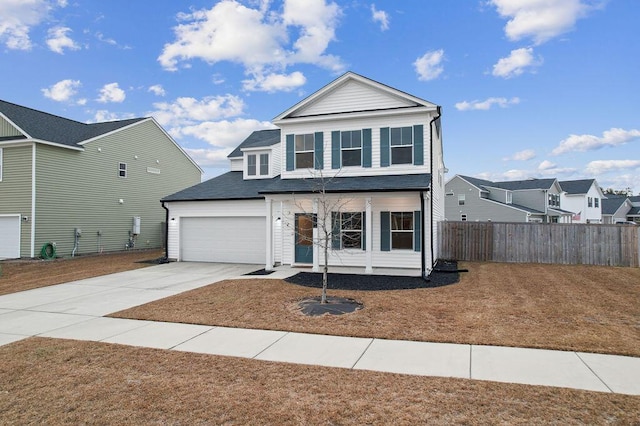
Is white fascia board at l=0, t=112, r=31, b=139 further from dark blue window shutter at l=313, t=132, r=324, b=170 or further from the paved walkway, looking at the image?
dark blue window shutter at l=313, t=132, r=324, b=170

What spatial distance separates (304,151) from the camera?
15180mm

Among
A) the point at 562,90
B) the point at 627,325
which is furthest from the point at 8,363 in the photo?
the point at 562,90

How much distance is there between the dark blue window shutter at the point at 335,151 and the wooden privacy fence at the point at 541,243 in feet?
22.2

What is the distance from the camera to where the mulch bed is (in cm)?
1097

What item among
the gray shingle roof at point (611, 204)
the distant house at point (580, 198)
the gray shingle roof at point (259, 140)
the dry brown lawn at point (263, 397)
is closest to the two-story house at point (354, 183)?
the gray shingle roof at point (259, 140)

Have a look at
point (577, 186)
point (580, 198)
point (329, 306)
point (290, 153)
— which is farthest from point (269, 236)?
point (577, 186)

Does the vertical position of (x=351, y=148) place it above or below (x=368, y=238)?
above

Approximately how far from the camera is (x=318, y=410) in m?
3.91

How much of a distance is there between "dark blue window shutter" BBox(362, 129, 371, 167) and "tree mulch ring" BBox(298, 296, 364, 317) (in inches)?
254

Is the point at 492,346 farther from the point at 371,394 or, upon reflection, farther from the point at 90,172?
the point at 90,172

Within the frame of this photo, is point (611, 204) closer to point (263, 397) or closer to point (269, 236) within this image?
point (269, 236)

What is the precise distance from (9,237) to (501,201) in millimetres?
40448

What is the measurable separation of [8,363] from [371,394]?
5.10m

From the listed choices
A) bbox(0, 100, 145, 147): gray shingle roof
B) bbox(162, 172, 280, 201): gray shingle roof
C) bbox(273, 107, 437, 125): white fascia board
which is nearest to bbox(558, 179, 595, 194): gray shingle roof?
bbox(273, 107, 437, 125): white fascia board
